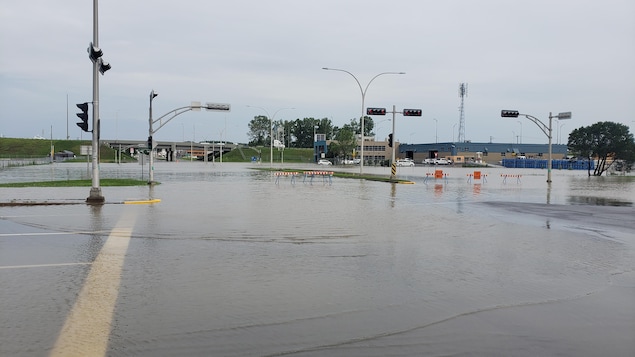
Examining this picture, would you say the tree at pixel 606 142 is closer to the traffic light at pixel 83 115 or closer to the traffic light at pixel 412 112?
the traffic light at pixel 412 112

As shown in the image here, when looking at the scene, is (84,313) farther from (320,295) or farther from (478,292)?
(478,292)

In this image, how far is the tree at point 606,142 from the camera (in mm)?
75562

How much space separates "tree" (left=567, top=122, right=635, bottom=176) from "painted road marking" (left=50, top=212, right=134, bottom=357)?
78.7 meters

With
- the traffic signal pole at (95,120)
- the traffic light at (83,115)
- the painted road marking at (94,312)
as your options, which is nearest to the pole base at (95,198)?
the traffic signal pole at (95,120)

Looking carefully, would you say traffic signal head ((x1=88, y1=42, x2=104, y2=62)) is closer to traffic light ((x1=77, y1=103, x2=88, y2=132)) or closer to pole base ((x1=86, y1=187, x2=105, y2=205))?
traffic light ((x1=77, y1=103, x2=88, y2=132))

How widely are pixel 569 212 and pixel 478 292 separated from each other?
14.6 metres

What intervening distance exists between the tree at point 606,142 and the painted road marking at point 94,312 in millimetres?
78680

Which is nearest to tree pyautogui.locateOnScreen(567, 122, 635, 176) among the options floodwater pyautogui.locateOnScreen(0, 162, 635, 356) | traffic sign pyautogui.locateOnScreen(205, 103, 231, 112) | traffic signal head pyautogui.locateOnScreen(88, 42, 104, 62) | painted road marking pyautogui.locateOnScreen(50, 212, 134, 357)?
traffic sign pyautogui.locateOnScreen(205, 103, 231, 112)

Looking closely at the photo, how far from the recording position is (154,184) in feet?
115

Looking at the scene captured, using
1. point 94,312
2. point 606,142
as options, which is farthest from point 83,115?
point 606,142

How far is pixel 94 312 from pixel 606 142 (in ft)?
274

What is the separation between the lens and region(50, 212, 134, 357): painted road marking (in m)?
5.30

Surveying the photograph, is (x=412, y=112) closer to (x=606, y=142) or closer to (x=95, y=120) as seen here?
(x=95, y=120)

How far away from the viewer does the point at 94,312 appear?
6449 millimetres
